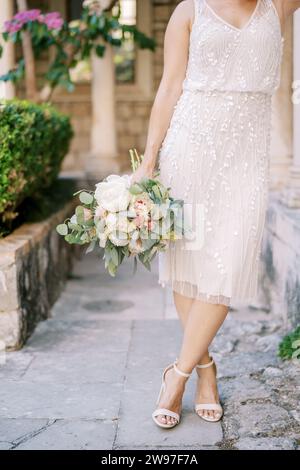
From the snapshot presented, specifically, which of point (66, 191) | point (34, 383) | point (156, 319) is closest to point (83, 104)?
point (66, 191)

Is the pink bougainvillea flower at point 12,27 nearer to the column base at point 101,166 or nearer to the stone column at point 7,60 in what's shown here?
the stone column at point 7,60

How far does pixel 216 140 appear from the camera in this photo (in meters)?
2.82

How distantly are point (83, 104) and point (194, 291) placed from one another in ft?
30.8

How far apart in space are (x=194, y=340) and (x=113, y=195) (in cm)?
65

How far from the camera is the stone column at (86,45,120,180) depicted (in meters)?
8.66

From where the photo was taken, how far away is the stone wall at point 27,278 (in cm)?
395

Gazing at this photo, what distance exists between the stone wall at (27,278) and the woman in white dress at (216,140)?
132 centimetres

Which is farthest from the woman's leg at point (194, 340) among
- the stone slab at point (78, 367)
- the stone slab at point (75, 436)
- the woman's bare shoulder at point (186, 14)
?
the woman's bare shoulder at point (186, 14)

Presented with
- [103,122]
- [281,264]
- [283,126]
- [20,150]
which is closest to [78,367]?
[20,150]

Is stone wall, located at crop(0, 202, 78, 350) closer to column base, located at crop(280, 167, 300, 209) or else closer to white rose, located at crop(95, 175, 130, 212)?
white rose, located at crop(95, 175, 130, 212)

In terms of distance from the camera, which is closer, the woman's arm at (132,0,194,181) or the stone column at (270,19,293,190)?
the woman's arm at (132,0,194,181)

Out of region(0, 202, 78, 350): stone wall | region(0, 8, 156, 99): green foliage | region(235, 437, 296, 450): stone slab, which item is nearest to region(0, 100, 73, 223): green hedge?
region(0, 202, 78, 350): stone wall

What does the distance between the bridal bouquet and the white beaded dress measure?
0.51ft

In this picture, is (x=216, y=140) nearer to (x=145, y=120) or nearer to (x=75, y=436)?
(x=75, y=436)
